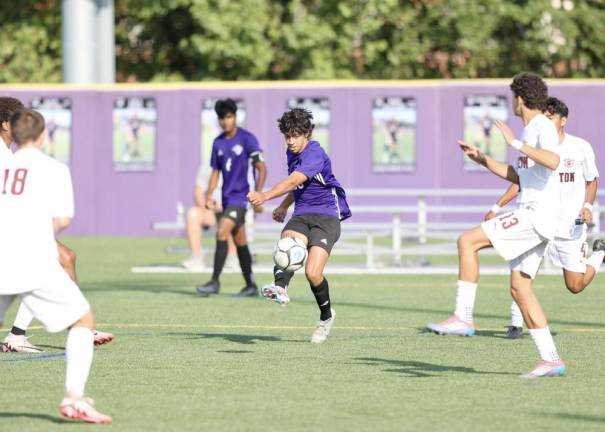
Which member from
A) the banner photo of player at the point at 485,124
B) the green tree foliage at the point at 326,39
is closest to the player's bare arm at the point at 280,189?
the banner photo of player at the point at 485,124

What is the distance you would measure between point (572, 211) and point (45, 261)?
14.4 ft

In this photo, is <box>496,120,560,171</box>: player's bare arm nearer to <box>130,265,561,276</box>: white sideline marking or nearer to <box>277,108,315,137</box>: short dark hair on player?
<box>277,108,315,137</box>: short dark hair on player

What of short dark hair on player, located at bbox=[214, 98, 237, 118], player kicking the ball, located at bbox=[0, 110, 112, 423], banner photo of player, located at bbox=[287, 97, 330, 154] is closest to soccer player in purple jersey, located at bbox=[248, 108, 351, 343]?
player kicking the ball, located at bbox=[0, 110, 112, 423]

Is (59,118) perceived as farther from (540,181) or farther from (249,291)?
(540,181)

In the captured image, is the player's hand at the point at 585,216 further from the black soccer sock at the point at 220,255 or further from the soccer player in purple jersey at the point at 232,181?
the black soccer sock at the point at 220,255

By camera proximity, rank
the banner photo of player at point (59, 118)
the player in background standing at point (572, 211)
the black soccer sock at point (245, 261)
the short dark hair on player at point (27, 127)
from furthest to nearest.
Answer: the banner photo of player at point (59, 118) → the black soccer sock at point (245, 261) → the player in background standing at point (572, 211) → the short dark hair on player at point (27, 127)

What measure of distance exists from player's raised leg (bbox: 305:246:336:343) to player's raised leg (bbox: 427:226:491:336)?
1.03 metres

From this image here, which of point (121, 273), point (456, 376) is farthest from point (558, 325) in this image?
point (121, 273)

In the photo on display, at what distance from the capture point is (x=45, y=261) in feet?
27.2

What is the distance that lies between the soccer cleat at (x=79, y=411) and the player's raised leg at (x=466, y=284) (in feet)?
13.9

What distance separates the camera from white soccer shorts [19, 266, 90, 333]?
826 cm

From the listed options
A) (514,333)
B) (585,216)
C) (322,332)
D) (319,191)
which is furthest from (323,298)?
(585,216)

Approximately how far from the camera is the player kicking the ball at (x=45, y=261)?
8.25 metres

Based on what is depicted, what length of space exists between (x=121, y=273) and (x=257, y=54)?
14.2 m
